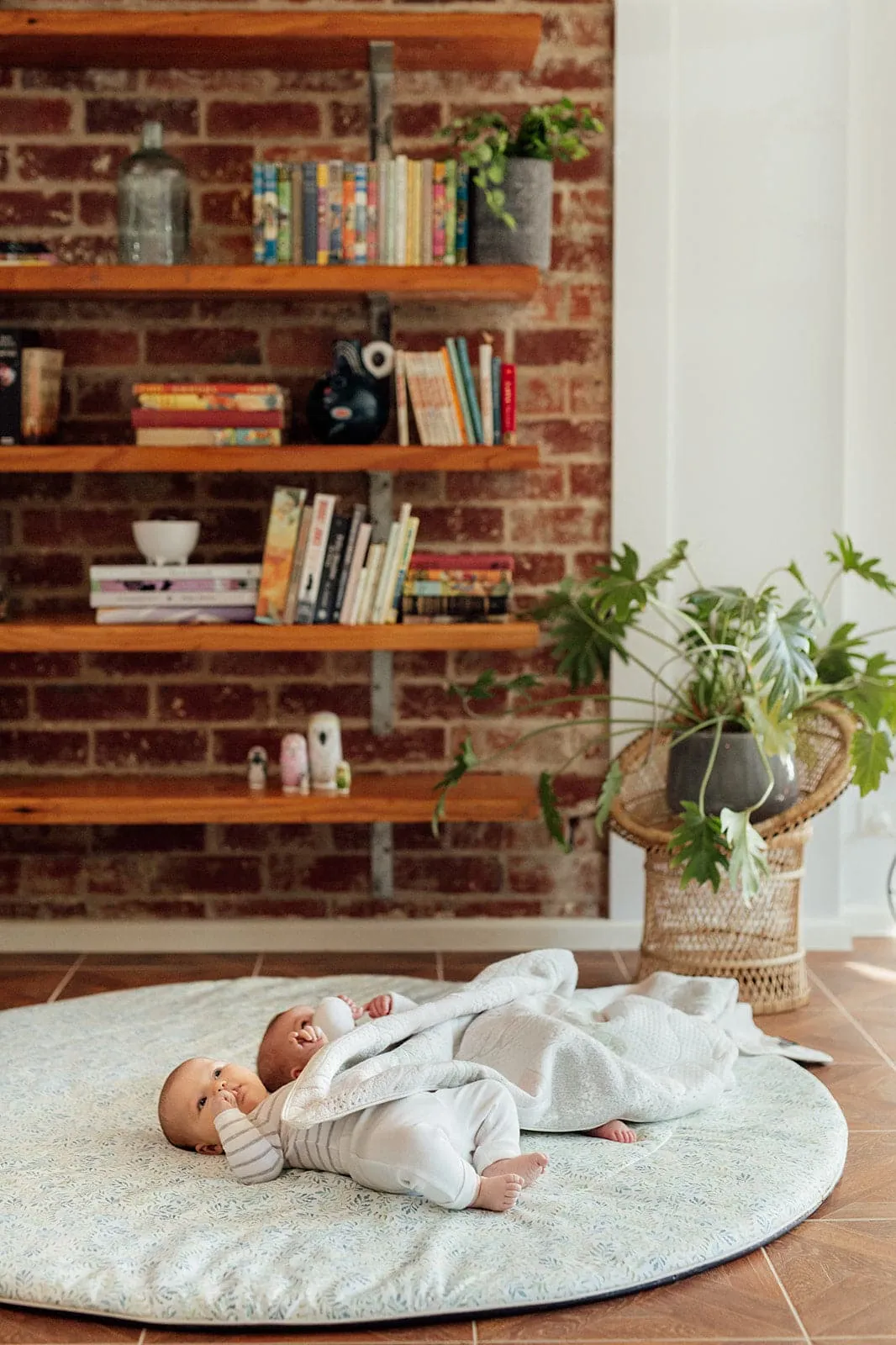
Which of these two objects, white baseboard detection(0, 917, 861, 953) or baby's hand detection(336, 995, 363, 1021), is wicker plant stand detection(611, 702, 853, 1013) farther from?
baby's hand detection(336, 995, 363, 1021)

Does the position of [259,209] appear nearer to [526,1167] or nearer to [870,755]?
[870,755]

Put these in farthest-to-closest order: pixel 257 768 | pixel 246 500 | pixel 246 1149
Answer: pixel 246 500 < pixel 257 768 < pixel 246 1149

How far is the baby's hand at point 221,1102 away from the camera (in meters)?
2.23

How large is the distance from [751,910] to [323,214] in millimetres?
1694

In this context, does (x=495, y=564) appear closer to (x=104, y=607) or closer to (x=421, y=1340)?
(x=104, y=607)

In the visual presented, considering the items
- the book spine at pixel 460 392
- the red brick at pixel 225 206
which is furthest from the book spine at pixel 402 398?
the red brick at pixel 225 206

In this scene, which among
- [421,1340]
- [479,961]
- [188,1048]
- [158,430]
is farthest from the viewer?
[479,961]

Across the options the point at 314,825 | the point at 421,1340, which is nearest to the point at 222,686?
the point at 314,825

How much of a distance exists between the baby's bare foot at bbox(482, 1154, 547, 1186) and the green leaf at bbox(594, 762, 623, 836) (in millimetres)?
1122

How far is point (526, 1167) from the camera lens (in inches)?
81.0

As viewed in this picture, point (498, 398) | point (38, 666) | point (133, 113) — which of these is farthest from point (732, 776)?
point (133, 113)

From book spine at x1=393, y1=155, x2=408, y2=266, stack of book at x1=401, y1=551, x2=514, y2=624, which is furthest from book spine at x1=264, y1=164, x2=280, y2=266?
stack of book at x1=401, y1=551, x2=514, y2=624

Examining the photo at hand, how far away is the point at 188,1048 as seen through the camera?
281 cm

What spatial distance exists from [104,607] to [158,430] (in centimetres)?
40
